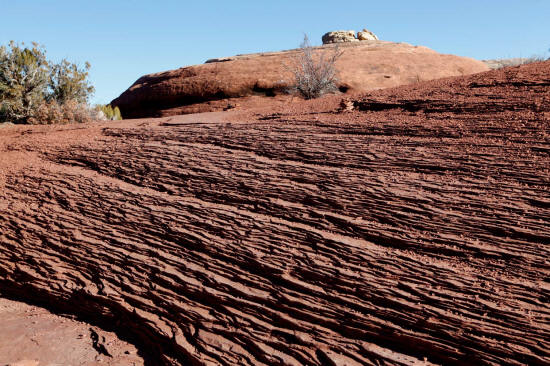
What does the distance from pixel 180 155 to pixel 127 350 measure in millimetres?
2318

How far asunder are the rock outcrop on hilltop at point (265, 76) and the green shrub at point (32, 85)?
2.35 meters

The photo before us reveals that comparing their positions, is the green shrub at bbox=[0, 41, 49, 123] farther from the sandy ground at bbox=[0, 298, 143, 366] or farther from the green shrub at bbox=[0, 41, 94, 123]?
the sandy ground at bbox=[0, 298, 143, 366]

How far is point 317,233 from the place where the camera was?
380 centimetres

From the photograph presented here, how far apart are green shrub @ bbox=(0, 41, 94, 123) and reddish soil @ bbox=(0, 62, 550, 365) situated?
24.6ft

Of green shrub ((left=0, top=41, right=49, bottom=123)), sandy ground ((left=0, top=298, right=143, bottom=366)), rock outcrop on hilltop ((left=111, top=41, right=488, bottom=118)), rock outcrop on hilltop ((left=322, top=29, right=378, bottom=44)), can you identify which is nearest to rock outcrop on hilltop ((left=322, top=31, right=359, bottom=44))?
rock outcrop on hilltop ((left=322, top=29, right=378, bottom=44))

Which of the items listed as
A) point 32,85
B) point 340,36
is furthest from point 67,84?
point 340,36

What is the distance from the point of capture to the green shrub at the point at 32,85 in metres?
12.6

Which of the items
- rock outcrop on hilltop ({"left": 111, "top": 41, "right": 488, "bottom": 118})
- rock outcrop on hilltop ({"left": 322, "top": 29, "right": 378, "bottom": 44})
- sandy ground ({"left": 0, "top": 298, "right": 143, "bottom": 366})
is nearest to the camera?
sandy ground ({"left": 0, "top": 298, "right": 143, "bottom": 366})

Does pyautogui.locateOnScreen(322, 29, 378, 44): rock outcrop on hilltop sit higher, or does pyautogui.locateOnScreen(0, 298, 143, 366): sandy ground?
pyautogui.locateOnScreen(322, 29, 378, 44): rock outcrop on hilltop

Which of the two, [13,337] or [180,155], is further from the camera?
[180,155]

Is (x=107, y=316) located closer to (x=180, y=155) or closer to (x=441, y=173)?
(x=180, y=155)

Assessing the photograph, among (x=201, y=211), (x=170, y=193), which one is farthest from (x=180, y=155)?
(x=201, y=211)

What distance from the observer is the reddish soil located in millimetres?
3131

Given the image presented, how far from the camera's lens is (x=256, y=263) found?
3.83 metres
